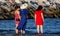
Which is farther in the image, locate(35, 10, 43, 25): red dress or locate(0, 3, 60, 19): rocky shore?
locate(0, 3, 60, 19): rocky shore

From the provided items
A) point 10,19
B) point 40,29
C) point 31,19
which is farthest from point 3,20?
point 40,29

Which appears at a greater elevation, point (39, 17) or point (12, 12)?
point (39, 17)

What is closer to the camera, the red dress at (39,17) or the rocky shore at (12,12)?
the red dress at (39,17)

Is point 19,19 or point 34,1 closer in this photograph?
point 19,19

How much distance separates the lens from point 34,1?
2409 cm

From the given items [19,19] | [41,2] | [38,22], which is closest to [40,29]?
[38,22]

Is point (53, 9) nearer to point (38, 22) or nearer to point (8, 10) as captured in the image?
point (8, 10)

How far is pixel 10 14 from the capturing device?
2434 cm

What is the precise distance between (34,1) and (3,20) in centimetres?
338

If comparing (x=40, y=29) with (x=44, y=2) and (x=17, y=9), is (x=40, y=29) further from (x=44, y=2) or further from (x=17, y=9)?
(x=44, y=2)

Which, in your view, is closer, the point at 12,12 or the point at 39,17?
the point at 39,17

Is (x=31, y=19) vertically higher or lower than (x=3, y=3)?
lower

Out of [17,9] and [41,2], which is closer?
[17,9]

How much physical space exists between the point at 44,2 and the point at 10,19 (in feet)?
11.6
